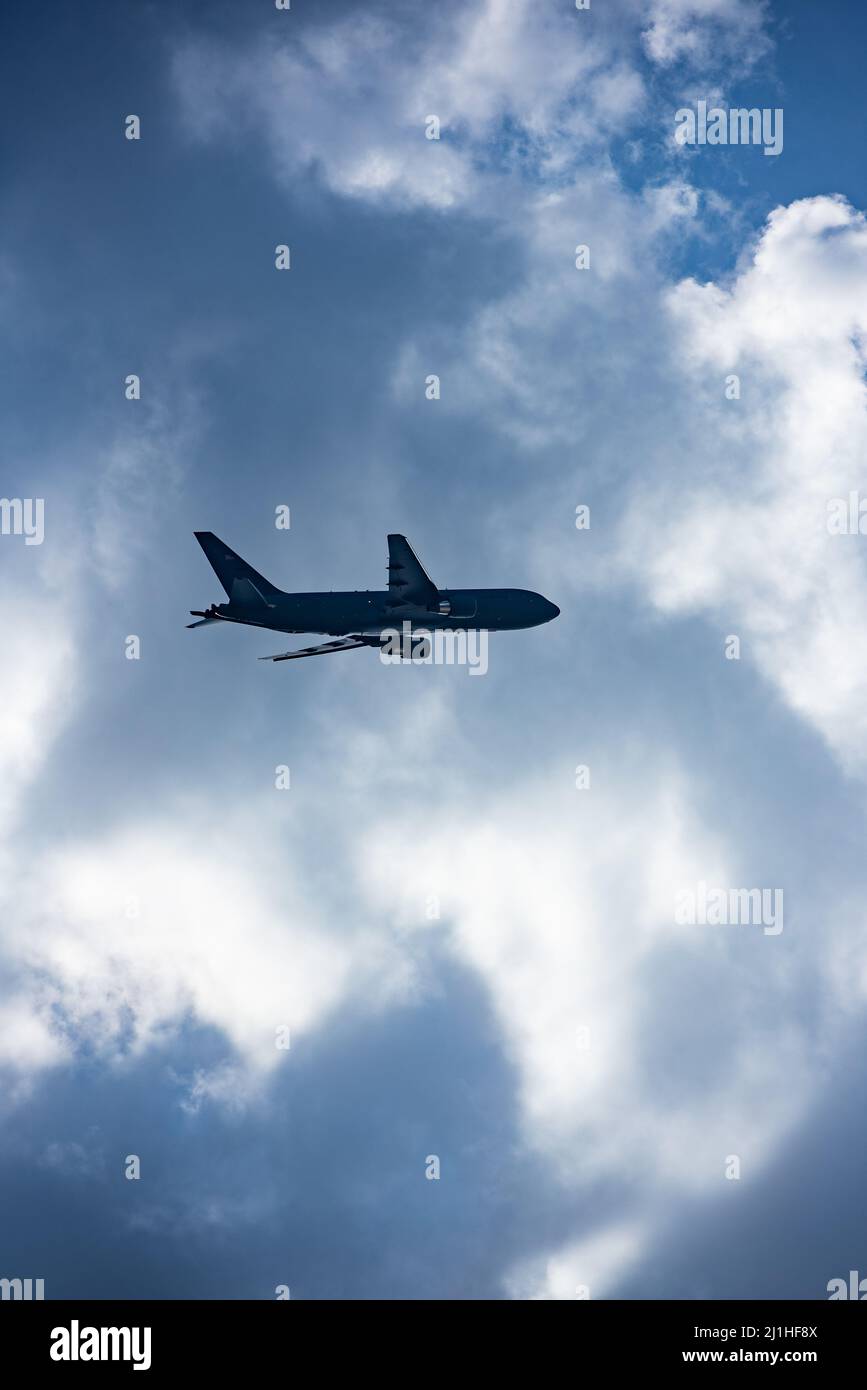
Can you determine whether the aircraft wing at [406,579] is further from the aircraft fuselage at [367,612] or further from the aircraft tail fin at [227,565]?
the aircraft tail fin at [227,565]

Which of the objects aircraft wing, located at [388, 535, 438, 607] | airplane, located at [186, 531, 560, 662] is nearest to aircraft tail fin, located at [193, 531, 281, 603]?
airplane, located at [186, 531, 560, 662]

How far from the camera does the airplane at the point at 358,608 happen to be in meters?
101

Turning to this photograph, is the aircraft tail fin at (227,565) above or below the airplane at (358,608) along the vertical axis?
above

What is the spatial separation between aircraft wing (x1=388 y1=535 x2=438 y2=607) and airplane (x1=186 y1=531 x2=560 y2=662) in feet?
0.29

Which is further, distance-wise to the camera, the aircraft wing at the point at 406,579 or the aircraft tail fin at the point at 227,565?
the aircraft tail fin at the point at 227,565

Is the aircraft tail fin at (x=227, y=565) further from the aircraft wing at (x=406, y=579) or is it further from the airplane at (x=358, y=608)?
the aircraft wing at (x=406, y=579)

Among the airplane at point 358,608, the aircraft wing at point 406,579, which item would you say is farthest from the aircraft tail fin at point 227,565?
the aircraft wing at point 406,579

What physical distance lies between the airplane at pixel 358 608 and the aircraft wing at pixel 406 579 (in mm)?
87

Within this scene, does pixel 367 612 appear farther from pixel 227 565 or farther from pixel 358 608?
pixel 227 565

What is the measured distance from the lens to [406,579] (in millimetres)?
98375
